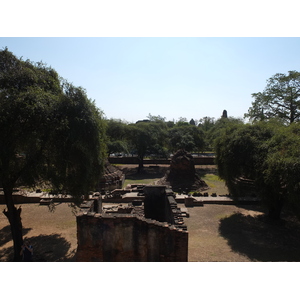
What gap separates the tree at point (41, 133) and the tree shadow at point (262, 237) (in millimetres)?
7380

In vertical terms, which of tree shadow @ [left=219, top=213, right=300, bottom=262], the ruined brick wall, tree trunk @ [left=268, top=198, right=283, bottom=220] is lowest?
tree shadow @ [left=219, top=213, right=300, bottom=262]

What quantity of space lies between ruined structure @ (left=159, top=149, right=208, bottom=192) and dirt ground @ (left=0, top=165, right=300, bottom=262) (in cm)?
578

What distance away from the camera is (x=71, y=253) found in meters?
9.64

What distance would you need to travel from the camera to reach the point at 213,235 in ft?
37.4

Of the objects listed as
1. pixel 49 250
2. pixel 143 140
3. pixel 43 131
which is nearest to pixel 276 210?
pixel 49 250

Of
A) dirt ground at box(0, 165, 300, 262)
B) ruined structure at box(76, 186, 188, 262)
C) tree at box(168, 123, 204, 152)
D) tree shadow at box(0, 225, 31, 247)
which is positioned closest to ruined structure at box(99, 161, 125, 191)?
dirt ground at box(0, 165, 300, 262)

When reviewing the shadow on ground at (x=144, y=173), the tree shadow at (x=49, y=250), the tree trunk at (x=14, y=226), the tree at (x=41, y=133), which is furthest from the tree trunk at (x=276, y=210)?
the shadow on ground at (x=144, y=173)

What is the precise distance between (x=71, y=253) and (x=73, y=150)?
447 cm

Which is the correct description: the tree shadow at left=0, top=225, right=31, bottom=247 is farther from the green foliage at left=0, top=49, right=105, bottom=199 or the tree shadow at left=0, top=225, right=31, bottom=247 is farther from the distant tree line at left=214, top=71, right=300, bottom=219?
the distant tree line at left=214, top=71, right=300, bottom=219

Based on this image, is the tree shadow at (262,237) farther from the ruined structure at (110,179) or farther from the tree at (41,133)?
the ruined structure at (110,179)

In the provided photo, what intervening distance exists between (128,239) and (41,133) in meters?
4.75

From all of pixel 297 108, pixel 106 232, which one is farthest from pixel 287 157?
pixel 297 108

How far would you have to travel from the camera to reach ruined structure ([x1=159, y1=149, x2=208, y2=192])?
836 inches

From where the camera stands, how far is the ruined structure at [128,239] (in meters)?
6.98
